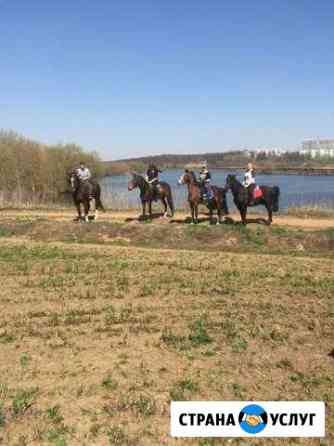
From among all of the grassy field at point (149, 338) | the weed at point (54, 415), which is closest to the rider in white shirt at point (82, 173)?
the grassy field at point (149, 338)

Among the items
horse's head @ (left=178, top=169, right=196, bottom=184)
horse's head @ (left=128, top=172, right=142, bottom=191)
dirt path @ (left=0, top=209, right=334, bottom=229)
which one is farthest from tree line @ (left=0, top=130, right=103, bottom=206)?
horse's head @ (left=178, top=169, right=196, bottom=184)

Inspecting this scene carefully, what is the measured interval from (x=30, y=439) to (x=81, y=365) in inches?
63.8

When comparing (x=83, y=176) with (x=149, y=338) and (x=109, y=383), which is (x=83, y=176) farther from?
(x=109, y=383)

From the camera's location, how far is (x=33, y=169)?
36094 millimetres

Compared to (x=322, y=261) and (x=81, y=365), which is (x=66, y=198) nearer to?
(x=322, y=261)

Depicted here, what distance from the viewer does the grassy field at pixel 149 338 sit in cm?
470

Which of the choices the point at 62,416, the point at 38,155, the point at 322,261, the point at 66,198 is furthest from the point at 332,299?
the point at 38,155

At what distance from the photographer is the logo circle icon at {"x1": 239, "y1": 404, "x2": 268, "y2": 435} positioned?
4477 mm

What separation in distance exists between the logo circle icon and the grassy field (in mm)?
199

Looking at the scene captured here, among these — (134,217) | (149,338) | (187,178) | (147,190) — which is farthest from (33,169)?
(149,338)

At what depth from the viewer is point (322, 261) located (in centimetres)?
1220

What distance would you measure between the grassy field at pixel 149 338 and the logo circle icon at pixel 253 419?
20 centimetres

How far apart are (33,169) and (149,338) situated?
32.1 meters

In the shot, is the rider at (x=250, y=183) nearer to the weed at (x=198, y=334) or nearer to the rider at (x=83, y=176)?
the rider at (x=83, y=176)
